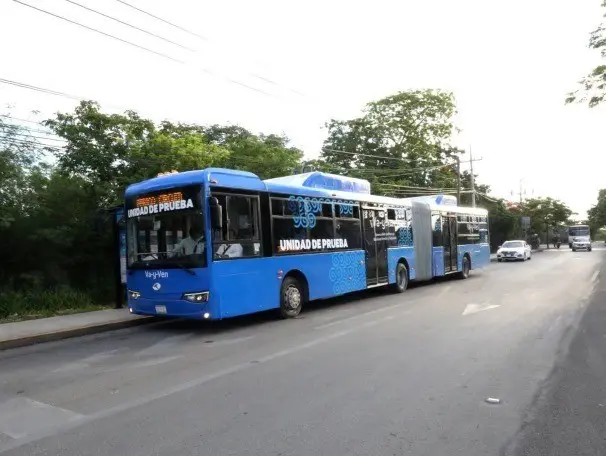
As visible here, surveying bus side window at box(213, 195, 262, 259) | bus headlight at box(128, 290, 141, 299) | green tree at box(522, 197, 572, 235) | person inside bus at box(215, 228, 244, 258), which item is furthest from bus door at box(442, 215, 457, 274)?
green tree at box(522, 197, 572, 235)

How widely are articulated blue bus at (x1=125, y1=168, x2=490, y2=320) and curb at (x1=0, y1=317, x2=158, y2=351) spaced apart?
79cm

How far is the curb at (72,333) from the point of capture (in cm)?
906

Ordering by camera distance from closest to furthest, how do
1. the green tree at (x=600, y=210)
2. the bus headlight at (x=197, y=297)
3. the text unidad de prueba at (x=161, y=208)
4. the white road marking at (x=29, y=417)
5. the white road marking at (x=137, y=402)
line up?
the white road marking at (x=137, y=402) → the white road marking at (x=29, y=417) → the bus headlight at (x=197, y=297) → the text unidad de prueba at (x=161, y=208) → the green tree at (x=600, y=210)

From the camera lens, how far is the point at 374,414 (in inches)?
189

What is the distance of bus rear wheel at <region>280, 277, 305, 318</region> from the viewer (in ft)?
36.4

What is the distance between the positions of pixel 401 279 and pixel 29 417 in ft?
42.0

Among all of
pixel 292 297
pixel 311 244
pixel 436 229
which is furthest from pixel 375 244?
pixel 436 229

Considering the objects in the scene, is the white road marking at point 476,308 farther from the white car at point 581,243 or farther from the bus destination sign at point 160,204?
the white car at point 581,243

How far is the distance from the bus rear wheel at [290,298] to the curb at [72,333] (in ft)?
10.1

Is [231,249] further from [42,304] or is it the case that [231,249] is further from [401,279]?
[401,279]

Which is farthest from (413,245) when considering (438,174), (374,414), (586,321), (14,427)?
(438,174)

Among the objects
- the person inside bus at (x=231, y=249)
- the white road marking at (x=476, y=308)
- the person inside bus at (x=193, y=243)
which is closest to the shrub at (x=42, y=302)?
the person inside bus at (x=193, y=243)

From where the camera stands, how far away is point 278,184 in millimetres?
11273

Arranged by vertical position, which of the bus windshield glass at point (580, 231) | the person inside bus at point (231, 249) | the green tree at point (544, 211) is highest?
the green tree at point (544, 211)
